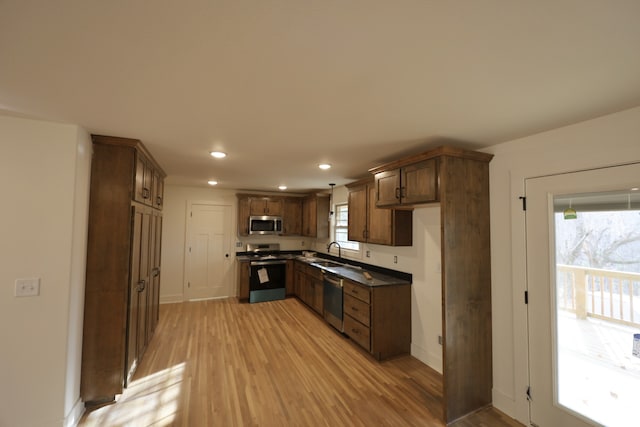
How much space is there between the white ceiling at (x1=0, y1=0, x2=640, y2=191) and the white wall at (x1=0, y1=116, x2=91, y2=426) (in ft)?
0.89

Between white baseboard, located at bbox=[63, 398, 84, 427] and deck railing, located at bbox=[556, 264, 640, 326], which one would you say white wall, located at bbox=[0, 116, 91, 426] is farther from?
deck railing, located at bbox=[556, 264, 640, 326]

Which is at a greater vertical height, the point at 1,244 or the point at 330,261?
the point at 1,244

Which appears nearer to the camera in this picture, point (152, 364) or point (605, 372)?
point (605, 372)

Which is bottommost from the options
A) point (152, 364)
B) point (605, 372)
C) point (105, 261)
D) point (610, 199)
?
point (152, 364)

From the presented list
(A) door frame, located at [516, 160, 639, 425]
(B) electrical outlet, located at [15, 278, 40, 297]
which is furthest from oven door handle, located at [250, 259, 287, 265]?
(A) door frame, located at [516, 160, 639, 425]

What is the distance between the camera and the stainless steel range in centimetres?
534

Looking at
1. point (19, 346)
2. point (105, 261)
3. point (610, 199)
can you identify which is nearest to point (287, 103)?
point (105, 261)

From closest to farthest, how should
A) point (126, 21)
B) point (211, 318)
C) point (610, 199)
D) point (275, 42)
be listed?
point (126, 21), point (275, 42), point (610, 199), point (211, 318)

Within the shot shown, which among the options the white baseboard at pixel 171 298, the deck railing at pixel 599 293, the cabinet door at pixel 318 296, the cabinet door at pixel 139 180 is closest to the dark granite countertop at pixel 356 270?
the cabinet door at pixel 318 296

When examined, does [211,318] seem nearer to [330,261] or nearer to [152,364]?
[152,364]

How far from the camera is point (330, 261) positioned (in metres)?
5.27

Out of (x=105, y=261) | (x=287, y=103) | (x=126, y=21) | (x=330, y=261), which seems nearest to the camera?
(x=126, y=21)

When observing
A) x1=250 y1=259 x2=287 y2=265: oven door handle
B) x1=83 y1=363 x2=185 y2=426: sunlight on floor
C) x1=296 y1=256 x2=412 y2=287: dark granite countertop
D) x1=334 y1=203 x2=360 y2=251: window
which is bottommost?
x1=83 y1=363 x2=185 y2=426: sunlight on floor

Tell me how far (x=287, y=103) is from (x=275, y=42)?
58 cm
